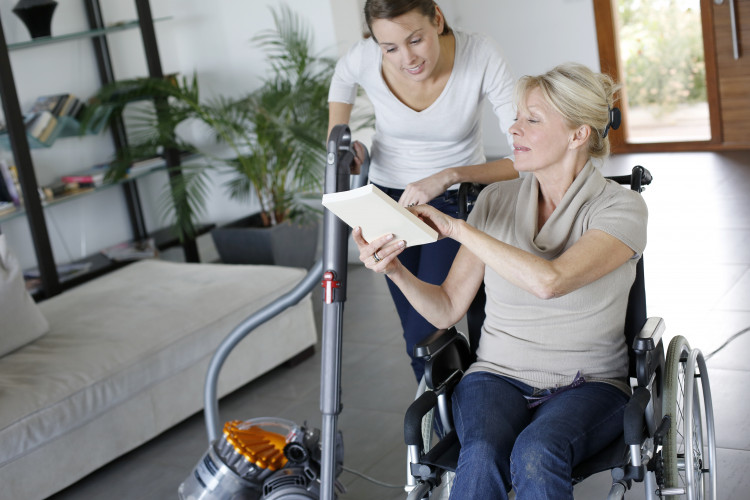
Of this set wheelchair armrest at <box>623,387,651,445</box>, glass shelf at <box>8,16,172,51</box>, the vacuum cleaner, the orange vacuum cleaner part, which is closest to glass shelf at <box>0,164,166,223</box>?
glass shelf at <box>8,16,172,51</box>

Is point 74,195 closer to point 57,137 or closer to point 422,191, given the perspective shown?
point 57,137

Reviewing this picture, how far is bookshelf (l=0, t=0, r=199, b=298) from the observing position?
3590 mm

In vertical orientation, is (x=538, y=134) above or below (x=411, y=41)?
below

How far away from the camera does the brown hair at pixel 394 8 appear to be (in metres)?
1.94

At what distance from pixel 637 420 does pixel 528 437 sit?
191 millimetres

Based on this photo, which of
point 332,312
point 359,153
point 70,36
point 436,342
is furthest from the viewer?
point 70,36

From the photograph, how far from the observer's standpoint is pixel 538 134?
5.64 feet

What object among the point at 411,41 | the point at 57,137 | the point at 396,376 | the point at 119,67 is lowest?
the point at 396,376

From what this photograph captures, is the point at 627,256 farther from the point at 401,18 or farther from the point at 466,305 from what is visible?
the point at 401,18

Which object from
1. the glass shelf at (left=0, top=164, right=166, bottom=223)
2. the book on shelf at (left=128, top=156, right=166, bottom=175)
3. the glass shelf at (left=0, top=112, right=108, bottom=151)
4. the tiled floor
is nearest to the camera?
the tiled floor

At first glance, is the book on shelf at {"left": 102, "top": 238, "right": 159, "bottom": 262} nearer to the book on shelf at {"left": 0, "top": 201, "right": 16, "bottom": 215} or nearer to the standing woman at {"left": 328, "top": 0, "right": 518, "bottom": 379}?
the book on shelf at {"left": 0, "top": 201, "right": 16, "bottom": 215}

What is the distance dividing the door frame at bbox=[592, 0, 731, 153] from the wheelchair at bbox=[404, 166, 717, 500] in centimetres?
407

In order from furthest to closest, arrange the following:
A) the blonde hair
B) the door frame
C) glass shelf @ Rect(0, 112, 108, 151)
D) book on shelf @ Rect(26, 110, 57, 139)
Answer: the door frame, book on shelf @ Rect(26, 110, 57, 139), glass shelf @ Rect(0, 112, 108, 151), the blonde hair

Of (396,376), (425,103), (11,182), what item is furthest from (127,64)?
(425,103)
